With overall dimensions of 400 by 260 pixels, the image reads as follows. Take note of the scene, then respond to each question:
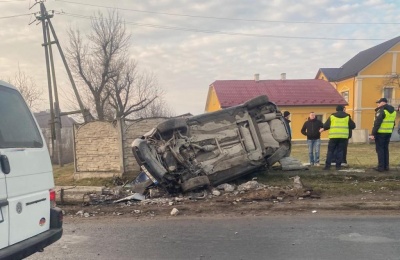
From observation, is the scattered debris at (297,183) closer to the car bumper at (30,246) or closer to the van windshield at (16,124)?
the car bumper at (30,246)

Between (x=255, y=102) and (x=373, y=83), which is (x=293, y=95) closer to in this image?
(x=373, y=83)

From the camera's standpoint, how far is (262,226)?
17.5ft

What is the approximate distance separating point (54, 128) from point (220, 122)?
Answer: 34.9ft

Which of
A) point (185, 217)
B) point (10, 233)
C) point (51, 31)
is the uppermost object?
point (51, 31)

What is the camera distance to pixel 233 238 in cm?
478

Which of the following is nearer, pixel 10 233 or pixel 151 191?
pixel 10 233

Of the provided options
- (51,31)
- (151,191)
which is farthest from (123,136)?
(51,31)

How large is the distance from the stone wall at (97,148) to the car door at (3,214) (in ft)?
23.9

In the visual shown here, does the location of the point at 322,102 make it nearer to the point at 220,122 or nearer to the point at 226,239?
the point at 220,122

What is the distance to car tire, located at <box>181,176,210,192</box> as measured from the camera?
7.00 metres

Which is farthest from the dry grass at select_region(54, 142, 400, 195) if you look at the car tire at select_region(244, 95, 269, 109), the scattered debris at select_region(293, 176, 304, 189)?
the car tire at select_region(244, 95, 269, 109)

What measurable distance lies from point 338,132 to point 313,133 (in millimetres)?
1140

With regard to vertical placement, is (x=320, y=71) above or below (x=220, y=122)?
above

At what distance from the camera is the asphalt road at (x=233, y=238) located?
13.8 ft
